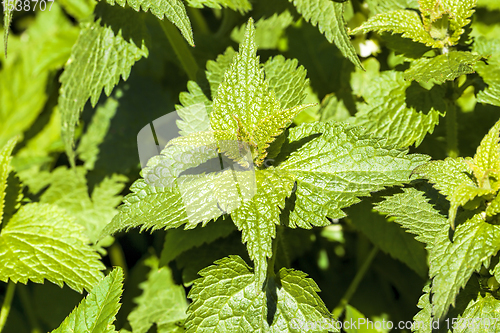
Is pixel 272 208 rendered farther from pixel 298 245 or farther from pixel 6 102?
pixel 6 102

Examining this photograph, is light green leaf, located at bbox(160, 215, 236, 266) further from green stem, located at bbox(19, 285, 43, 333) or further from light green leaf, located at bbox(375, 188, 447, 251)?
green stem, located at bbox(19, 285, 43, 333)

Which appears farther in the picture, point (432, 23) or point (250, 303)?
point (432, 23)

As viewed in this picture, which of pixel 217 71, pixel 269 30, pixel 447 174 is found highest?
pixel 269 30

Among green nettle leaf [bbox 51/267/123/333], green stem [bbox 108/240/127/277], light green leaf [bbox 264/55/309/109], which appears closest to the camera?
green nettle leaf [bbox 51/267/123/333]

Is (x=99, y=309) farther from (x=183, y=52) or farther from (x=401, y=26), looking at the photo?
(x=401, y=26)

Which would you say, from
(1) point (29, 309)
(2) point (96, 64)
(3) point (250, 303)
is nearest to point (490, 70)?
(3) point (250, 303)

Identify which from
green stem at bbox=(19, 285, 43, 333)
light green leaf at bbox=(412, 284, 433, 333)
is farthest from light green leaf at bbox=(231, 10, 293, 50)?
green stem at bbox=(19, 285, 43, 333)
